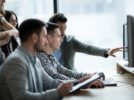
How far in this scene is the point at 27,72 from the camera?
190 centimetres

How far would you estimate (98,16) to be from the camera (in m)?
4.02

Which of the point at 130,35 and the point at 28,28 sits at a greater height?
the point at 28,28

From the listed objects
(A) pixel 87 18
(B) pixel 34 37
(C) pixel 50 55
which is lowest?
(C) pixel 50 55

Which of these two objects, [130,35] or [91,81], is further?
[130,35]

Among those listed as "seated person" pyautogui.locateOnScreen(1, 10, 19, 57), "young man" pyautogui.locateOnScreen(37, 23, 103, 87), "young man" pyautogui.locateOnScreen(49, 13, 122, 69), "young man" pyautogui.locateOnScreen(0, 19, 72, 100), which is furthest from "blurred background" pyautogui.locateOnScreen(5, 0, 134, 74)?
"young man" pyautogui.locateOnScreen(0, 19, 72, 100)

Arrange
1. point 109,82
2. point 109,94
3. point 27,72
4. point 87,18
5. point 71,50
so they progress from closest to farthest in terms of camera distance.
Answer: point 27,72, point 109,94, point 109,82, point 71,50, point 87,18

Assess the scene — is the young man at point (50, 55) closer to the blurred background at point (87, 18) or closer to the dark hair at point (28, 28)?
the dark hair at point (28, 28)

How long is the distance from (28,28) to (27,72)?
29 centimetres

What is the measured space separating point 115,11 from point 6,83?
8.01 ft

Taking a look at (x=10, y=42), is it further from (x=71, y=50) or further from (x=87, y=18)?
(x=87, y=18)

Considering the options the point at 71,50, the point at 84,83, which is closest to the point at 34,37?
the point at 84,83

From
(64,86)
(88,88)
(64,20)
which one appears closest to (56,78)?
(88,88)

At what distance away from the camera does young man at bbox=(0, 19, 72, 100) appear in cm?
179

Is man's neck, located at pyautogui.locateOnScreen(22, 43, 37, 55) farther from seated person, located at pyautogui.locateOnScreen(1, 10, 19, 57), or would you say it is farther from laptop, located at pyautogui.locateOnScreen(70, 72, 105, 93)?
seated person, located at pyautogui.locateOnScreen(1, 10, 19, 57)
